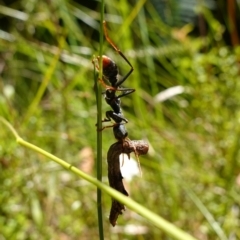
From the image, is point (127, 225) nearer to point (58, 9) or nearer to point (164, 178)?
point (164, 178)

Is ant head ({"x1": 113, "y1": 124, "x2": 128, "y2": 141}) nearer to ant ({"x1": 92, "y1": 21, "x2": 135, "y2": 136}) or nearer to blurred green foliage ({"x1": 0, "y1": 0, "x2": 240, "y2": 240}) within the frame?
ant ({"x1": 92, "y1": 21, "x2": 135, "y2": 136})

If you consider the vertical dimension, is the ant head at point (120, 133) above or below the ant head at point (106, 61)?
below

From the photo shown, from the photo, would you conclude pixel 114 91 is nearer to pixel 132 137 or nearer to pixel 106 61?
pixel 106 61

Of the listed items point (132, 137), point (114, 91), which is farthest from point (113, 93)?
point (132, 137)

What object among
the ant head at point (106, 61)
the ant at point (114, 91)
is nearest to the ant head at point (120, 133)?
the ant at point (114, 91)

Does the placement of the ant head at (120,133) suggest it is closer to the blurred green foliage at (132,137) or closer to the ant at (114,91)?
Answer: the ant at (114,91)

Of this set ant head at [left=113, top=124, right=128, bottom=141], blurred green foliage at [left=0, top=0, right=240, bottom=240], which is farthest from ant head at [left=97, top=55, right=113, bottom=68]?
blurred green foliage at [left=0, top=0, right=240, bottom=240]

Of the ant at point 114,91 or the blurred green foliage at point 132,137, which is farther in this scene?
the blurred green foliage at point 132,137

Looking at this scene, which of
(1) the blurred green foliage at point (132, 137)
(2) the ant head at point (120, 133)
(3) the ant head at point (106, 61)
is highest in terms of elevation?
(3) the ant head at point (106, 61)

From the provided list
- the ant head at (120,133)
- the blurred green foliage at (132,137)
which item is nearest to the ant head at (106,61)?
the ant head at (120,133)
